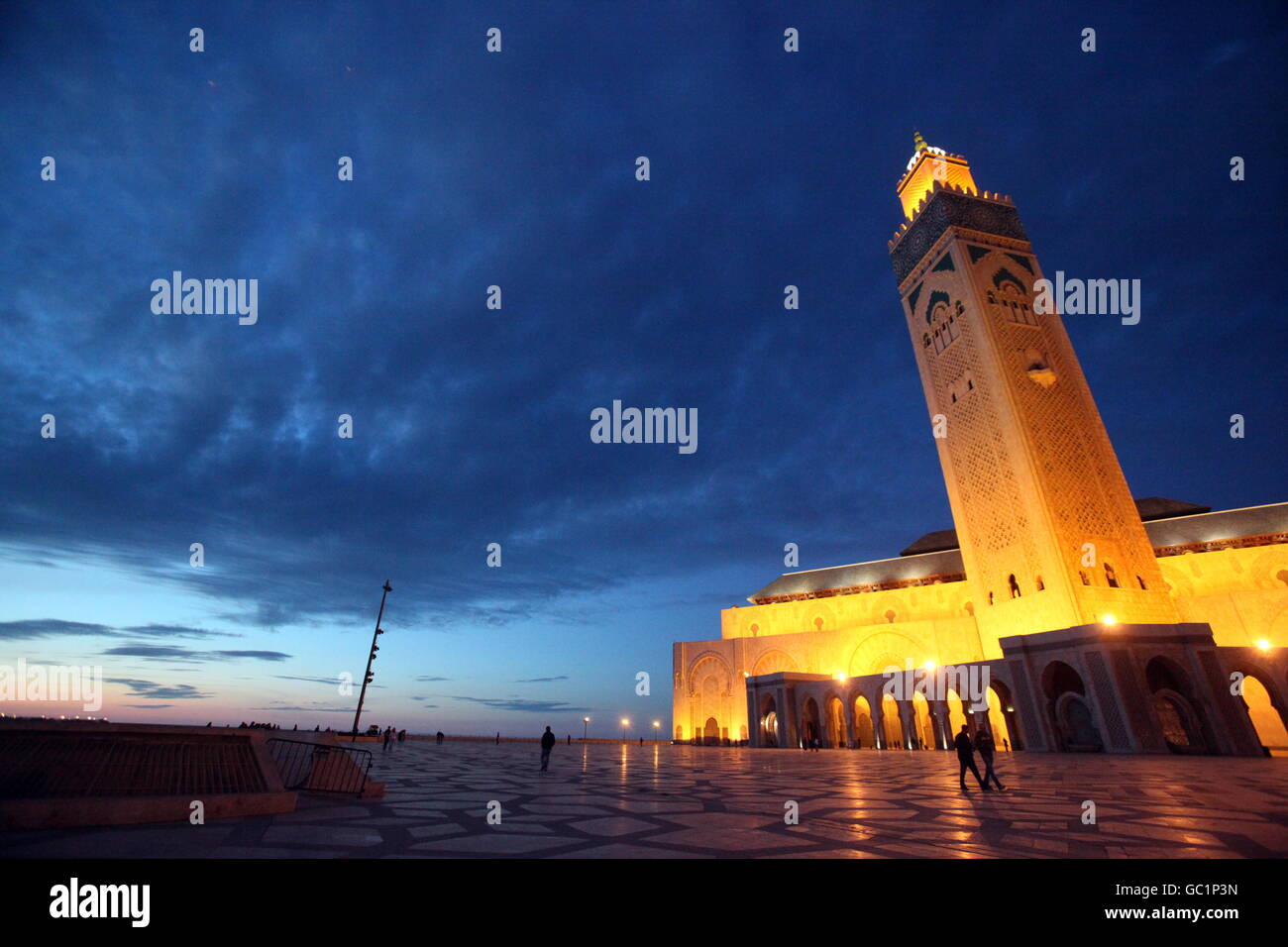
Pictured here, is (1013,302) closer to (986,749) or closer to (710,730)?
(986,749)

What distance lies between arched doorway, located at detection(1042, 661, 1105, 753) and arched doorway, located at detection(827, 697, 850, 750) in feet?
35.7

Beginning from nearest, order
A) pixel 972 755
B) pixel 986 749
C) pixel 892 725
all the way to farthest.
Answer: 1. pixel 972 755
2. pixel 986 749
3. pixel 892 725

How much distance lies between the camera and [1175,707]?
849 inches

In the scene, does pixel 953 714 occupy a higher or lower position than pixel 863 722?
higher

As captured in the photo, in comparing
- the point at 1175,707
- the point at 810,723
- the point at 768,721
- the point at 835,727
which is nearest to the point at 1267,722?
the point at 1175,707

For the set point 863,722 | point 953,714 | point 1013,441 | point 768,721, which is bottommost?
point 863,722

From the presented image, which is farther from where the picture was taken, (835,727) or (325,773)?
(835,727)

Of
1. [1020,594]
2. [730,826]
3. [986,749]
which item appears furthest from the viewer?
[1020,594]

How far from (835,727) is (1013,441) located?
19.6 meters

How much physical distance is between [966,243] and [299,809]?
38.9 m
